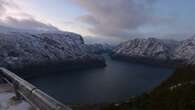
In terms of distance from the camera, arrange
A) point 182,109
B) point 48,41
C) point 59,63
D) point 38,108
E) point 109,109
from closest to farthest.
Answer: point 38,108 → point 182,109 → point 109,109 → point 59,63 → point 48,41

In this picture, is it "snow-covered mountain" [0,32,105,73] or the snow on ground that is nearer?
the snow on ground

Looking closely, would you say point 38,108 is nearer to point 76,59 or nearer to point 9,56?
point 9,56

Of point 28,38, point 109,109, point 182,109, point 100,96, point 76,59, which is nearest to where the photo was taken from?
point 182,109

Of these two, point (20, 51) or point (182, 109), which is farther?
point (20, 51)

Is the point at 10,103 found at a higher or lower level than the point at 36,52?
higher

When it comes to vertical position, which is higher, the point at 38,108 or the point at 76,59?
the point at 38,108

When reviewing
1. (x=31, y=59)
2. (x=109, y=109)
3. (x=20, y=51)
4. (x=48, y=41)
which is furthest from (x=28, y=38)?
(x=109, y=109)

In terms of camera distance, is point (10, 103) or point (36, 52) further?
point (36, 52)

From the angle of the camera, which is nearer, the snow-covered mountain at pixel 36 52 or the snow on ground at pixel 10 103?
the snow on ground at pixel 10 103
